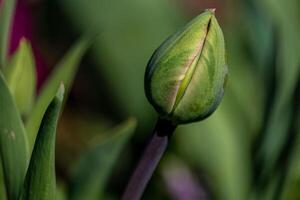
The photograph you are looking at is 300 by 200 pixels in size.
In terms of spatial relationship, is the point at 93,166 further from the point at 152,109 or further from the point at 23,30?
the point at 152,109

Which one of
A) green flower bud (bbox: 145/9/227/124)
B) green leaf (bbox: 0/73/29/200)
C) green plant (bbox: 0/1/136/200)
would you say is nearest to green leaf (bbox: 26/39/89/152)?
green plant (bbox: 0/1/136/200)

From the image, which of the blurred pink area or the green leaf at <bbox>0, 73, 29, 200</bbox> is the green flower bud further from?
the blurred pink area

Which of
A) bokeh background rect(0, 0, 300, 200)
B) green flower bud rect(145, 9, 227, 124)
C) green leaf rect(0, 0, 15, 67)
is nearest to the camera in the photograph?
green flower bud rect(145, 9, 227, 124)

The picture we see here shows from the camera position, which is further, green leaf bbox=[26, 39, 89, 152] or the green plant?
green leaf bbox=[26, 39, 89, 152]

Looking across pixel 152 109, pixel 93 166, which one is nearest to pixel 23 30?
pixel 152 109

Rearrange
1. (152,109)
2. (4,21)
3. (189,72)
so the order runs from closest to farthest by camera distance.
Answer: (189,72) → (4,21) → (152,109)

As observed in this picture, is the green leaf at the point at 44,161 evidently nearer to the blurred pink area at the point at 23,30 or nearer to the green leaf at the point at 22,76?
the green leaf at the point at 22,76

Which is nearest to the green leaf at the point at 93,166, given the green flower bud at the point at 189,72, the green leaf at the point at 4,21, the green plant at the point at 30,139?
the green plant at the point at 30,139
